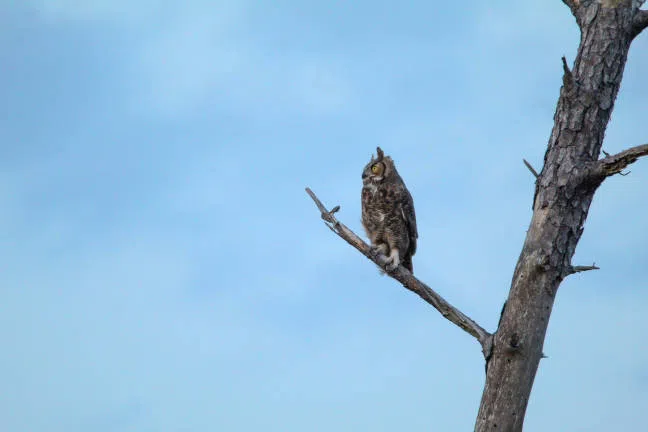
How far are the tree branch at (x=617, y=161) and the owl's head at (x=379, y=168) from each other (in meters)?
2.57

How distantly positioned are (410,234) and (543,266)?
2468 millimetres

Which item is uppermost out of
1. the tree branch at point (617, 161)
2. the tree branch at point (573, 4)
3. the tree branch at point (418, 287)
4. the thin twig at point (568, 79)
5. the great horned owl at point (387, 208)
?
the tree branch at point (573, 4)

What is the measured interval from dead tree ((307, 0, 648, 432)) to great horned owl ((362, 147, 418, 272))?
1.98 meters

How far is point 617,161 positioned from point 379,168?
107 inches

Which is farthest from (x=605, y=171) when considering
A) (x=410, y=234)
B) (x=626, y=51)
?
(x=410, y=234)

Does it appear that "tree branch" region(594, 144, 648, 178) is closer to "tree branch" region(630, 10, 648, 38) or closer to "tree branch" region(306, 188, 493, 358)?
"tree branch" region(630, 10, 648, 38)

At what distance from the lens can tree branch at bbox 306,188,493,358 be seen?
496 centimetres

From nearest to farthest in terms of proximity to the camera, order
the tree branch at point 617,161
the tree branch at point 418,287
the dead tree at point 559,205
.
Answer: the tree branch at point 617,161, the dead tree at point 559,205, the tree branch at point 418,287

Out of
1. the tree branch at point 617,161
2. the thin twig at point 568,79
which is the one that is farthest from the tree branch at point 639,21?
the tree branch at point 617,161

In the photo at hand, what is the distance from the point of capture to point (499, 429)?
4.69 meters

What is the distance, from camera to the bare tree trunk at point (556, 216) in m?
4.74

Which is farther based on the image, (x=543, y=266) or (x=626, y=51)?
(x=626, y=51)

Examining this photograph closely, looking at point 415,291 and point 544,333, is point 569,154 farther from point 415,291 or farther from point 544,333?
point 415,291

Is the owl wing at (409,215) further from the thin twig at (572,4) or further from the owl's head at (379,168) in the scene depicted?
the thin twig at (572,4)
